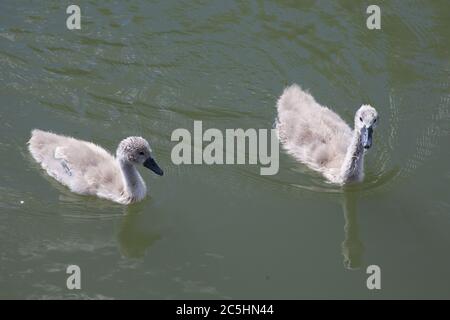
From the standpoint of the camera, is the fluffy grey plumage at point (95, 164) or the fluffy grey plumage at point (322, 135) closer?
the fluffy grey plumage at point (95, 164)

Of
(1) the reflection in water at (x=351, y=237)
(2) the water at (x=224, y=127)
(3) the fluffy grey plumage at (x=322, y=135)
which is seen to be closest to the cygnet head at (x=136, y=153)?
(2) the water at (x=224, y=127)

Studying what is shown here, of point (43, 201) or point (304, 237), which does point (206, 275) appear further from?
point (43, 201)

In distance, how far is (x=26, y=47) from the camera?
10438mm

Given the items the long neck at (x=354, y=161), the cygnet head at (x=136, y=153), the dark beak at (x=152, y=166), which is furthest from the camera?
the long neck at (x=354, y=161)

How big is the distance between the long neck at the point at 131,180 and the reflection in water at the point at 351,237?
7.18 feet

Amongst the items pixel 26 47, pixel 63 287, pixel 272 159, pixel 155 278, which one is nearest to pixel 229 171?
pixel 272 159

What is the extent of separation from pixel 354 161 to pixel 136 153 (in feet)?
7.82

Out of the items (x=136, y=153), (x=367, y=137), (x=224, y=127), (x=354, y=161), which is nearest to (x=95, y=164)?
(x=136, y=153)

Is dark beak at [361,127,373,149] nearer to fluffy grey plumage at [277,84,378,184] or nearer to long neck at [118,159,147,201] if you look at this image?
fluffy grey plumage at [277,84,378,184]

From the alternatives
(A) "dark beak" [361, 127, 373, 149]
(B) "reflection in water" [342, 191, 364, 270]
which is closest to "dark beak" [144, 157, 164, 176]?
(B) "reflection in water" [342, 191, 364, 270]

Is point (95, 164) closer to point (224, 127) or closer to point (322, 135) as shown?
point (224, 127)

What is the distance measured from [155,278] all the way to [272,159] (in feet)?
8.15

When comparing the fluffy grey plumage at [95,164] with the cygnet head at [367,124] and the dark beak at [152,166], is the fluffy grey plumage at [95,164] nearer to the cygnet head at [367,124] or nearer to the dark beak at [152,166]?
the dark beak at [152,166]

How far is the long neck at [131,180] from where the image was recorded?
7930 millimetres
